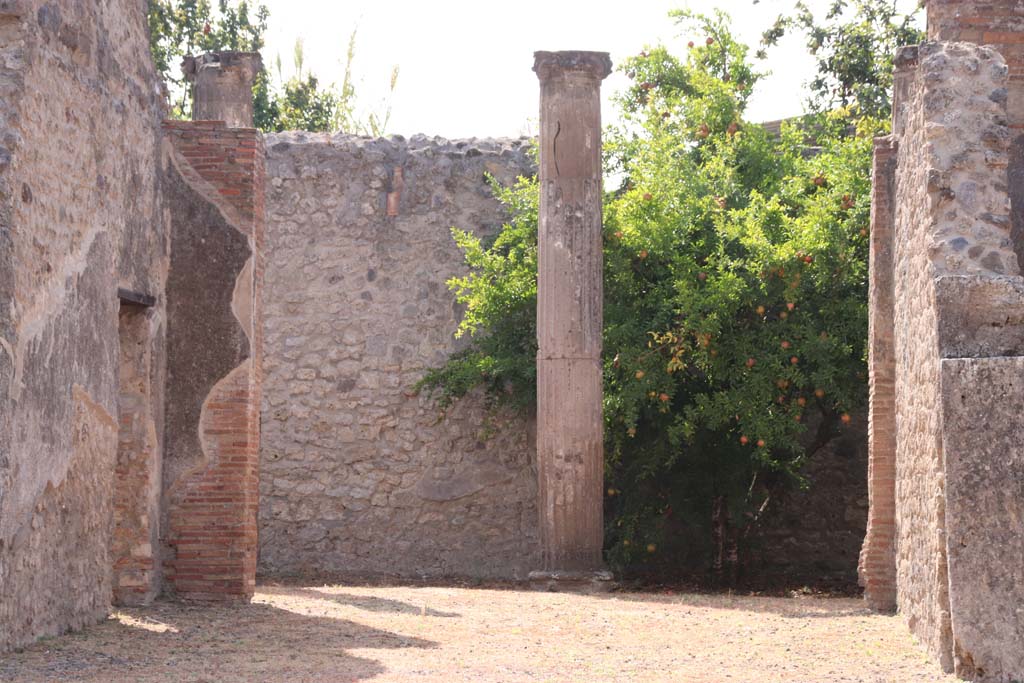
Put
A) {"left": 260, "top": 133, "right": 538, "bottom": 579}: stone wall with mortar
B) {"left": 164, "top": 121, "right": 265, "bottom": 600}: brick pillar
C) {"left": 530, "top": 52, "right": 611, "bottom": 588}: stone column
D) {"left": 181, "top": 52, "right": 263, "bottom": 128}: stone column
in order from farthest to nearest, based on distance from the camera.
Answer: {"left": 260, "top": 133, "right": 538, "bottom": 579}: stone wall with mortar → {"left": 181, "top": 52, "right": 263, "bottom": 128}: stone column → {"left": 530, "top": 52, "right": 611, "bottom": 588}: stone column → {"left": 164, "top": 121, "right": 265, "bottom": 600}: brick pillar

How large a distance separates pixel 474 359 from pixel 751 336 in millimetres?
2383

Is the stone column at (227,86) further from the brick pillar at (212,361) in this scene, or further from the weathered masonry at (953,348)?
the weathered masonry at (953,348)

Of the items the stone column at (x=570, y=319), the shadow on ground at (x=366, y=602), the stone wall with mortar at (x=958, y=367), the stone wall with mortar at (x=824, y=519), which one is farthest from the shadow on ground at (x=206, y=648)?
the stone wall with mortar at (x=824, y=519)

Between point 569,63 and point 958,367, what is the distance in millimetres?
5576

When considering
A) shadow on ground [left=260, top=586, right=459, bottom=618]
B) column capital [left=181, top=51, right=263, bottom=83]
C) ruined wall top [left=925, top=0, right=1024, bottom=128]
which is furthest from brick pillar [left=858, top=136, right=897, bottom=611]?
column capital [left=181, top=51, right=263, bottom=83]

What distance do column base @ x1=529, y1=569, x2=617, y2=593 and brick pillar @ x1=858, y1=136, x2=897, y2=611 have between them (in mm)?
2032

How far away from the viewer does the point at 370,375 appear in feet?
42.1

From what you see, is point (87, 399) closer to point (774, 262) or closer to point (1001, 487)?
point (1001, 487)

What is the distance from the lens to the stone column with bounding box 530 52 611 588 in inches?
432

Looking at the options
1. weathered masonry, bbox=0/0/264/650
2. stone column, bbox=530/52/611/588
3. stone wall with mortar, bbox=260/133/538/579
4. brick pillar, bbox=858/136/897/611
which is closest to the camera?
weathered masonry, bbox=0/0/264/650

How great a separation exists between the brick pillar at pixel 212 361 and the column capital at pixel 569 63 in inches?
110

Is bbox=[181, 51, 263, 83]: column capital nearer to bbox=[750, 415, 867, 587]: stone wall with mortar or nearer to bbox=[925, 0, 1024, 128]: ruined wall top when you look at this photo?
bbox=[925, 0, 1024, 128]: ruined wall top

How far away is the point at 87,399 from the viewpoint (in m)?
Result: 7.80

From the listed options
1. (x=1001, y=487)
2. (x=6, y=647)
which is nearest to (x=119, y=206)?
(x=6, y=647)
